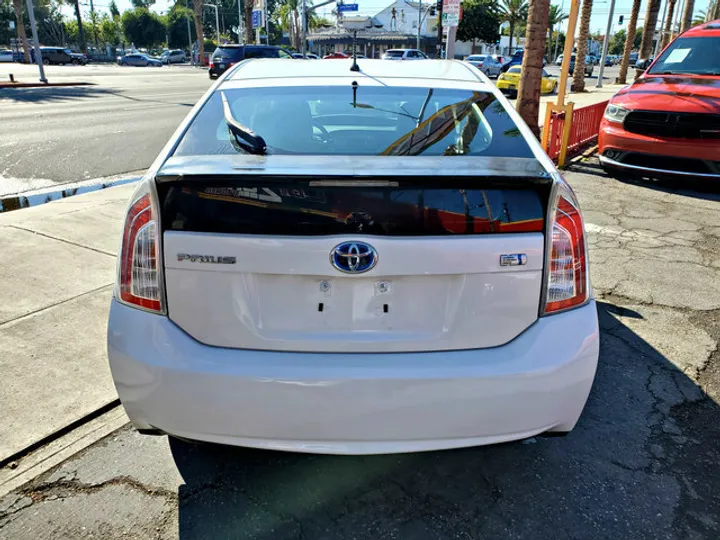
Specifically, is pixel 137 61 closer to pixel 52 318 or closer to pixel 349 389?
pixel 52 318

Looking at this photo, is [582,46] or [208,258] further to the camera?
[582,46]

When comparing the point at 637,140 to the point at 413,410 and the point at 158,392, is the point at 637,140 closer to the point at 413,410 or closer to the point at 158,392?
the point at 413,410

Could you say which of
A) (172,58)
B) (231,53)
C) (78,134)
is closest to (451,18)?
(78,134)

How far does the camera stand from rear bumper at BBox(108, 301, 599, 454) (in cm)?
203

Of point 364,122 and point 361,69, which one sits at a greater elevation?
point 361,69

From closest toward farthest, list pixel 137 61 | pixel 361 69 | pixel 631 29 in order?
1. pixel 361 69
2. pixel 631 29
3. pixel 137 61

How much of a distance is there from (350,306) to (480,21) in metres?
74.2

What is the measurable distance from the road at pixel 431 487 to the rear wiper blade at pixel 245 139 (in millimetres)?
1406

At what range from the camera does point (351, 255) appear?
1988 mm

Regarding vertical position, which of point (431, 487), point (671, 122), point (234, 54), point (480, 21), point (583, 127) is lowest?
point (431, 487)

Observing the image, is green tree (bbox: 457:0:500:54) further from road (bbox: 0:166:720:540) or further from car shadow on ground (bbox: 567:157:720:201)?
road (bbox: 0:166:720:540)

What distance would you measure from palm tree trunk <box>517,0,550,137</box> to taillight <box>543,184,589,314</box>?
7.72 m

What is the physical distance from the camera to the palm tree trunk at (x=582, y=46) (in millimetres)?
23031

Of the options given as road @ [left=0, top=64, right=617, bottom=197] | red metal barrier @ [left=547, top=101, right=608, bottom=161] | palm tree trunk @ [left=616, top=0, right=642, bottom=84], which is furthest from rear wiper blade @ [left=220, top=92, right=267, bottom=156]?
palm tree trunk @ [left=616, top=0, right=642, bottom=84]
